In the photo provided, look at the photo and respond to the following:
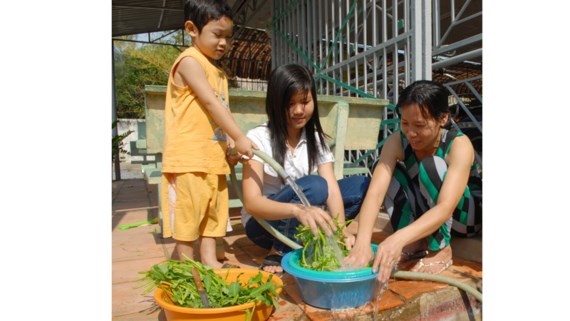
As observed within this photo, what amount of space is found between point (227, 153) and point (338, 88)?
8.56 ft

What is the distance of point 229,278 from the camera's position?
1496 mm

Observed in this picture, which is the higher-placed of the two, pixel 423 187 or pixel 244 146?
pixel 244 146

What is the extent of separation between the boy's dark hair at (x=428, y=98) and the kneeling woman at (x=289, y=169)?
466 millimetres

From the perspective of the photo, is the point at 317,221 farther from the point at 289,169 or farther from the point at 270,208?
the point at 289,169

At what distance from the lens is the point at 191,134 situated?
6.07ft

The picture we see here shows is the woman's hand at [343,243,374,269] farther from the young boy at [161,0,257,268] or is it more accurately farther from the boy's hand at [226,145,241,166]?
the boy's hand at [226,145,241,166]

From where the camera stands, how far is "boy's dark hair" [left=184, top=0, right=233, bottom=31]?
72.1 inches

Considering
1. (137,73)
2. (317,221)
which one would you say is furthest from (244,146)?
(137,73)

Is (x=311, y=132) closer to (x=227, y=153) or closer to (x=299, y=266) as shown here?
(x=227, y=153)

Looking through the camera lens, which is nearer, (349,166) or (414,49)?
(414,49)

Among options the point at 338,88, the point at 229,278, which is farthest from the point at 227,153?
the point at 338,88

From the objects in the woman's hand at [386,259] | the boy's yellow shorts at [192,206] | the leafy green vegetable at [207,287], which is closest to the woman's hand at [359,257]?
the woman's hand at [386,259]

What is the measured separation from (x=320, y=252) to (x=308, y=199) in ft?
1.36

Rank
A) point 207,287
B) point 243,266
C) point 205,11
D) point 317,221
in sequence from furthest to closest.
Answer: point 243,266, point 205,11, point 317,221, point 207,287
